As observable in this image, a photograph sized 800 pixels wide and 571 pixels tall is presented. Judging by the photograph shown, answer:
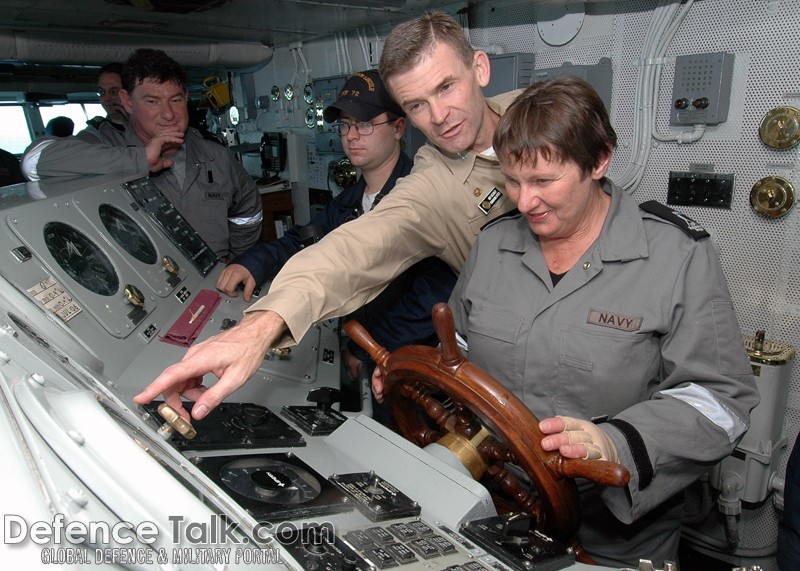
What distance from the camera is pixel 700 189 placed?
2609 mm

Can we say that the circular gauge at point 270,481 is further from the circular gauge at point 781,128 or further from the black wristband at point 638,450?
the circular gauge at point 781,128

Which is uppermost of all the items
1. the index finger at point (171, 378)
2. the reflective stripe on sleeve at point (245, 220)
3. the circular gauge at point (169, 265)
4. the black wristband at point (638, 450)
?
the reflective stripe on sleeve at point (245, 220)

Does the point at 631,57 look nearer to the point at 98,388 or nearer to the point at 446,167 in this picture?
the point at 446,167

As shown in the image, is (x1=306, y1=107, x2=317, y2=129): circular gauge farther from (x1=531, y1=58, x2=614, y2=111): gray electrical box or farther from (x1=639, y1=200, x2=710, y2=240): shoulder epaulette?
Answer: (x1=639, y1=200, x2=710, y2=240): shoulder epaulette

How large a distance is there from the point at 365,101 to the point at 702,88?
135 centimetres

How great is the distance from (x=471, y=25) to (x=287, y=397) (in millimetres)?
2397

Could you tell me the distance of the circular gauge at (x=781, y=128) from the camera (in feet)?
7.48

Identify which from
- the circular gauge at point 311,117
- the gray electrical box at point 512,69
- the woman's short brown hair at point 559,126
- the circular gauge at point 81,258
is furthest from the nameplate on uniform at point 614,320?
the circular gauge at point 311,117

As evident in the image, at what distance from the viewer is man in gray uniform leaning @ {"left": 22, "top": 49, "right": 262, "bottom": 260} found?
93.4 inches

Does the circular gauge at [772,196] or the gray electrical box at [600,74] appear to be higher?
the gray electrical box at [600,74]

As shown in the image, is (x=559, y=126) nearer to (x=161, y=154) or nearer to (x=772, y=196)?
(x=772, y=196)

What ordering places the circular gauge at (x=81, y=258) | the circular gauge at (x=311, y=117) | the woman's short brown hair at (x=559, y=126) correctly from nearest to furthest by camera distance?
the woman's short brown hair at (x=559, y=126)
the circular gauge at (x=81, y=258)
the circular gauge at (x=311, y=117)
